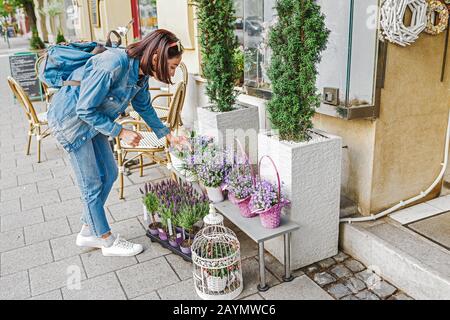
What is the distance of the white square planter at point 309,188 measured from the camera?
2863mm

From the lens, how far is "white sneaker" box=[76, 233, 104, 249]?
133 inches

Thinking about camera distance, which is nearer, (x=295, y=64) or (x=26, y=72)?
(x=295, y=64)

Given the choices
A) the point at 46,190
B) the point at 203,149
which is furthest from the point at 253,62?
the point at 46,190

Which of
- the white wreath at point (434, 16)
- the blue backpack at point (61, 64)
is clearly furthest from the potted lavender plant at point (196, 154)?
the white wreath at point (434, 16)

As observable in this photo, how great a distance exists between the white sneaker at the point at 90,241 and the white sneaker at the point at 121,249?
6cm

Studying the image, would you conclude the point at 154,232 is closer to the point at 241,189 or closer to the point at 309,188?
the point at 241,189

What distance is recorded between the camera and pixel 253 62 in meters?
4.37

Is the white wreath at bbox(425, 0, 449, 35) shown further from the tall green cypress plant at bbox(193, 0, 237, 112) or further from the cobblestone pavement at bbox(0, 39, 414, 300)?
the cobblestone pavement at bbox(0, 39, 414, 300)

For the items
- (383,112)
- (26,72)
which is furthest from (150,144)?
(26,72)

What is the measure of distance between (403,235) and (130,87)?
2.06 m

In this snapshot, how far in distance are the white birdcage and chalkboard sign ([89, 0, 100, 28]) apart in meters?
8.00

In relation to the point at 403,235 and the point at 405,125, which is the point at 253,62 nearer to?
the point at 405,125

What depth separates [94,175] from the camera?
309 centimetres

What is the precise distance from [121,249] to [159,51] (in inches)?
59.8
